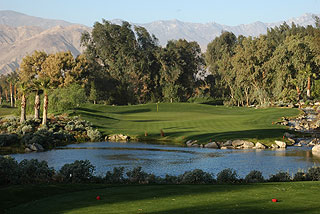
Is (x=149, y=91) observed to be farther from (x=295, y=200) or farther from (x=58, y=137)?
(x=295, y=200)

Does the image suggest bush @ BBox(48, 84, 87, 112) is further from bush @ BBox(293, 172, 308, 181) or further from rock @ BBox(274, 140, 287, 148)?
bush @ BBox(293, 172, 308, 181)

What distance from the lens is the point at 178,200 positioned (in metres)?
15.1

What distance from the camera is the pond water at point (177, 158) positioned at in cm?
3100

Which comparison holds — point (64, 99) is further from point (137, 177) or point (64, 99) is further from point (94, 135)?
point (137, 177)

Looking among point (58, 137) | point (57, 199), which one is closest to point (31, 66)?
point (58, 137)

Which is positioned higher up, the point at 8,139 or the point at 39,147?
the point at 8,139

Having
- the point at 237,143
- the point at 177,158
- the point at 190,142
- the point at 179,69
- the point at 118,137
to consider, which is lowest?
the point at 118,137

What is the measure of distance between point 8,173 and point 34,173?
5.23 ft

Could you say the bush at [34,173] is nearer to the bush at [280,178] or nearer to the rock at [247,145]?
the bush at [280,178]

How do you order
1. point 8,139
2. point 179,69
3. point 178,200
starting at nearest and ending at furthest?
point 178,200 < point 8,139 < point 179,69

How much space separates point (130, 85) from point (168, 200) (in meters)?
101

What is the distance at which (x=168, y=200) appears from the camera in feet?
49.7

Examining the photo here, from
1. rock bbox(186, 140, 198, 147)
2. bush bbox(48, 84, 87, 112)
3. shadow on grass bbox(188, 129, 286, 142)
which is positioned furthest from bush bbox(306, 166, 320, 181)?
bush bbox(48, 84, 87, 112)

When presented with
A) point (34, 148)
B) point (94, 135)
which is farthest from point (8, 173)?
point (94, 135)
